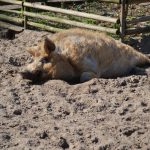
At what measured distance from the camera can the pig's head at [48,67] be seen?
6.31 m

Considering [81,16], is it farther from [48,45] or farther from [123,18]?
[48,45]

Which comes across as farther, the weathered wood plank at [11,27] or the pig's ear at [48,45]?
the weathered wood plank at [11,27]

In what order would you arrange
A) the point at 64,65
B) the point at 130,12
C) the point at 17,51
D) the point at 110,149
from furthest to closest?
the point at 130,12 < the point at 17,51 < the point at 64,65 < the point at 110,149

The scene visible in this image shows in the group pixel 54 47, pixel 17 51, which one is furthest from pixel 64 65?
pixel 17 51

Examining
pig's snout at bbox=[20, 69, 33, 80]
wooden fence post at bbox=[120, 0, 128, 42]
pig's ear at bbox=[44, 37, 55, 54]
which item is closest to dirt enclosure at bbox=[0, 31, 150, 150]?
pig's snout at bbox=[20, 69, 33, 80]

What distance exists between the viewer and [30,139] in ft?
14.7

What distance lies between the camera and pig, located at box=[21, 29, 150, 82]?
632 cm

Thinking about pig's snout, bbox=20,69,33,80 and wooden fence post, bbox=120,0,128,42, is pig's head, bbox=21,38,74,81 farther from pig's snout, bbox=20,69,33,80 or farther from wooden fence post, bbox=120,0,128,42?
wooden fence post, bbox=120,0,128,42

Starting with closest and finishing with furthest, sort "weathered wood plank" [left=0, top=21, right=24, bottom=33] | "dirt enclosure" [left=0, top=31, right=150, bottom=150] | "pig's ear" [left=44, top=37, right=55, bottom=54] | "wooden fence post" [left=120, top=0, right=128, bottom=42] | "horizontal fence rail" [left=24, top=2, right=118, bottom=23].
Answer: "dirt enclosure" [left=0, top=31, right=150, bottom=150] → "pig's ear" [left=44, top=37, right=55, bottom=54] → "wooden fence post" [left=120, top=0, right=128, bottom=42] → "horizontal fence rail" [left=24, top=2, right=118, bottom=23] → "weathered wood plank" [left=0, top=21, right=24, bottom=33]

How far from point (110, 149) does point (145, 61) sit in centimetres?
307

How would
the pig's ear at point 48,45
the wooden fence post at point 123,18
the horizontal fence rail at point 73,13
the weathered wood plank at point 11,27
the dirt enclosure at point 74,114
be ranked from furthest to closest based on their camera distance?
1. the weathered wood plank at point 11,27
2. the horizontal fence rail at point 73,13
3. the wooden fence post at point 123,18
4. the pig's ear at point 48,45
5. the dirt enclosure at point 74,114

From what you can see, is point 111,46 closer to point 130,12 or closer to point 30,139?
point 30,139

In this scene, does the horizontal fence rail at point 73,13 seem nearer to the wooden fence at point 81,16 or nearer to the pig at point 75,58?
the wooden fence at point 81,16

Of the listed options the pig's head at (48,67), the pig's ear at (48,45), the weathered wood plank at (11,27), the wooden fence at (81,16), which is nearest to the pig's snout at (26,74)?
the pig's head at (48,67)
